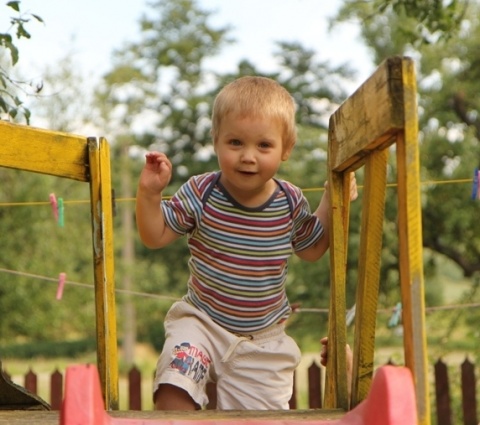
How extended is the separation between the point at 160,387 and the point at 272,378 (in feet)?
1.25

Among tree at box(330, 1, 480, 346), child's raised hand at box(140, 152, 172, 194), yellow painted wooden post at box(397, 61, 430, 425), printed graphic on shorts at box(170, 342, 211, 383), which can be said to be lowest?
printed graphic on shorts at box(170, 342, 211, 383)

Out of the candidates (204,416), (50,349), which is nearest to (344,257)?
(204,416)

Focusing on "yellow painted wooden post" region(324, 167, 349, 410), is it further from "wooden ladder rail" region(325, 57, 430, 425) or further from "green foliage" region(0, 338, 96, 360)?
"green foliage" region(0, 338, 96, 360)

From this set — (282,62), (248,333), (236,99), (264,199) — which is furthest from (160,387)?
(282,62)

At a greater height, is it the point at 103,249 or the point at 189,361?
the point at 103,249

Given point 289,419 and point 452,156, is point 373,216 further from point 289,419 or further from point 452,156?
point 452,156

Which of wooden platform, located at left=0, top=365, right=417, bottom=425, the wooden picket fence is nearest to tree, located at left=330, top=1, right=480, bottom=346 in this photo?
the wooden picket fence

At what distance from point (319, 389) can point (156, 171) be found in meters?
4.08

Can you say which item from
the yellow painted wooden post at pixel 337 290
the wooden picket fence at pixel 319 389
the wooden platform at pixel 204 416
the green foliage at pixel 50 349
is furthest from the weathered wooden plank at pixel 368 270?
the green foliage at pixel 50 349

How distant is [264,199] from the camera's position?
9.24ft

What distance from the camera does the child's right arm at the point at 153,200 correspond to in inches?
98.7

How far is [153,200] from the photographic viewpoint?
2.60 metres

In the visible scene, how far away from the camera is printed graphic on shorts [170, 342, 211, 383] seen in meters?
2.64

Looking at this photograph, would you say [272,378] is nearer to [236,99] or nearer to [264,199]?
[264,199]
